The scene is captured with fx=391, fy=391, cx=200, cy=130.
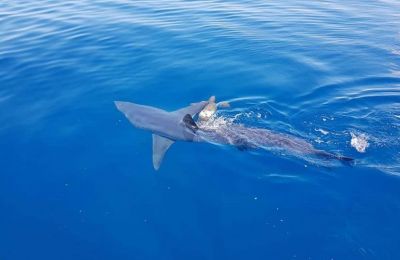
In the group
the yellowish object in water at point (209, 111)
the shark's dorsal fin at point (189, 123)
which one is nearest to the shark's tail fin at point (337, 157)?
the shark's dorsal fin at point (189, 123)

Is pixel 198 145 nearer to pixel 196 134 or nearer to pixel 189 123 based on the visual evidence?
pixel 196 134

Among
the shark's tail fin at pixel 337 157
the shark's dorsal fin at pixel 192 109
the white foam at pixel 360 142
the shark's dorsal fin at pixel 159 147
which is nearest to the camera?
the shark's tail fin at pixel 337 157

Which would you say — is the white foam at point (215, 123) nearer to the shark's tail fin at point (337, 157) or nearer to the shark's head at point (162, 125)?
the shark's head at point (162, 125)

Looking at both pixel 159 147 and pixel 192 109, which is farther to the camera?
pixel 192 109

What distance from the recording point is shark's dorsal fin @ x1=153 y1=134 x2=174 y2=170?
11383 millimetres

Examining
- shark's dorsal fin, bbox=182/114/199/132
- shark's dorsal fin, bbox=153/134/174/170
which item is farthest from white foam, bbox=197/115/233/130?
shark's dorsal fin, bbox=153/134/174/170

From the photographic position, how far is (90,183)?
433 inches

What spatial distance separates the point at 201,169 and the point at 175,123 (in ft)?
6.10

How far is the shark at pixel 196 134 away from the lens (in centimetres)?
1112

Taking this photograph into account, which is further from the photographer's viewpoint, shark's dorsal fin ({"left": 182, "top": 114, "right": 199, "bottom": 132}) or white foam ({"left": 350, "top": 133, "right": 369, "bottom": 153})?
shark's dorsal fin ({"left": 182, "top": 114, "right": 199, "bottom": 132})

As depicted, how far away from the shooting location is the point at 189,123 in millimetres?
11977

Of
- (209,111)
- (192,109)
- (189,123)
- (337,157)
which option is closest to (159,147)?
(189,123)

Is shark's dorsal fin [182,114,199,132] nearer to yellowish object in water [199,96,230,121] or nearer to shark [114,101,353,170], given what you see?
shark [114,101,353,170]

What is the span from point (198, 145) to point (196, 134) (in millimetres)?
375
